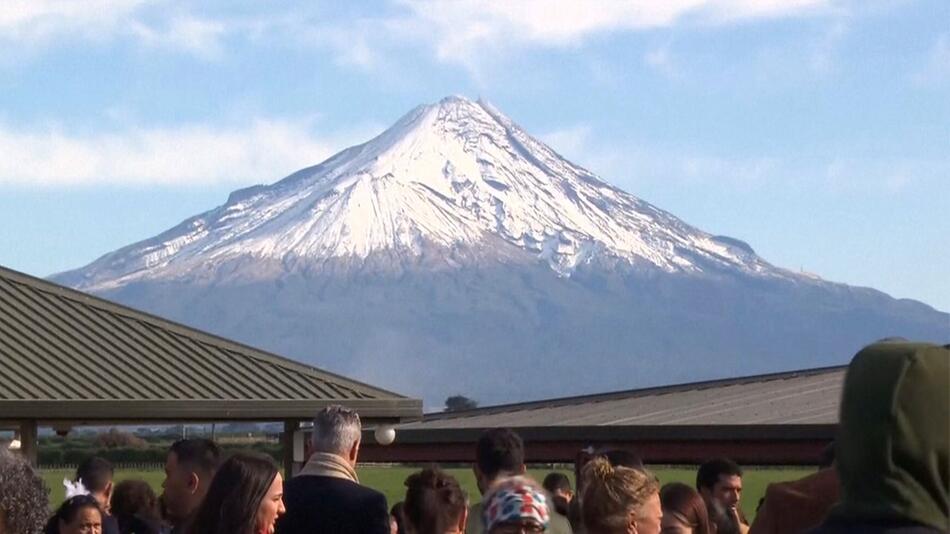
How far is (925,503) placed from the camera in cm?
250

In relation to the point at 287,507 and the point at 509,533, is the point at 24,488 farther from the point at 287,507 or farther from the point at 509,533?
the point at 287,507

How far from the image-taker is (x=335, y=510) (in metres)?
6.70

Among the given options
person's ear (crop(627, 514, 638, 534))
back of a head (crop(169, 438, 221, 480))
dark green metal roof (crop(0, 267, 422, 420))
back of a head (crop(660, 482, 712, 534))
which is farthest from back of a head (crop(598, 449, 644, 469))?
dark green metal roof (crop(0, 267, 422, 420))

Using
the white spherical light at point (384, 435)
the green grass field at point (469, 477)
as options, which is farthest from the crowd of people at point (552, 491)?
the green grass field at point (469, 477)

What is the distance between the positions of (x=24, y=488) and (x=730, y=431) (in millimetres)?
18461

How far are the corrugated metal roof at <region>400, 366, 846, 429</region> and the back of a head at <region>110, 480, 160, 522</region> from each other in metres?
13.6

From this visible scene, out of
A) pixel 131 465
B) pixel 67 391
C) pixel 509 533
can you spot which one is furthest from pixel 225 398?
pixel 131 465

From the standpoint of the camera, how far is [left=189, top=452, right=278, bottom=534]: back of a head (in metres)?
4.91

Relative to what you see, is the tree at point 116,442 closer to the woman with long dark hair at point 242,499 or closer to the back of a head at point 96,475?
the back of a head at point 96,475

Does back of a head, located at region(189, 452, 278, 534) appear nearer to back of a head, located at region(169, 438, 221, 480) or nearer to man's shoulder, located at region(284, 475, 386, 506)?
back of a head, located at region(169, 438, 221, 480)

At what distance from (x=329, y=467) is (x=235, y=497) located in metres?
1.86

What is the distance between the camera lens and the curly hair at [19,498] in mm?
4156

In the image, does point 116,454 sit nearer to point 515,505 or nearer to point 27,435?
point 27,435

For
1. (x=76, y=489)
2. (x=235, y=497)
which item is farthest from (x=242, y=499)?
(x=76, y=489)
